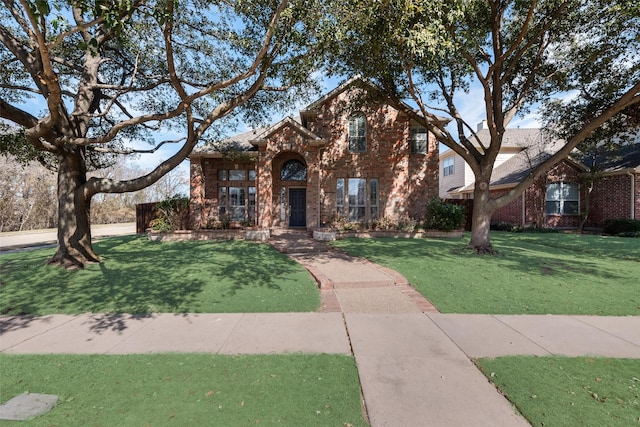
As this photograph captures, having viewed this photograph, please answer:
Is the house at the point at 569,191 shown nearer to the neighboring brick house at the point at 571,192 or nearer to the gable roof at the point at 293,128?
the neighboring brick house at the point at 571,192

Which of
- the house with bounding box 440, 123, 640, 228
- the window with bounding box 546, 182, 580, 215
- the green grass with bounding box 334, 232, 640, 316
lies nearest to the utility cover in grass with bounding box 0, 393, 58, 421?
the green grass with bounding box 334, 232, 640, 316

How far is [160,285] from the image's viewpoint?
5977mm

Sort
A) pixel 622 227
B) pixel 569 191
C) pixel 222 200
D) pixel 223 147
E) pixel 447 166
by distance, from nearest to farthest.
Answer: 1. pixel 223 147
2. pixel 622 227
3. pixel 222 200
4. pixel 569 191
5. pixel 447 166

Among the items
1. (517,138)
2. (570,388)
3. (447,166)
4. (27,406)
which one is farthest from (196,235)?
(517,138)

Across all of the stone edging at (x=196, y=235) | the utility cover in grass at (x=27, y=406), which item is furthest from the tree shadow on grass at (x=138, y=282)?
the stone edging at (x=196, y=235)

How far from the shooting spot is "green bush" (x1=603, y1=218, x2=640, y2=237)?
49.7 ft

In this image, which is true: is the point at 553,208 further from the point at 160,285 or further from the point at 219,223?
the point at 160,285

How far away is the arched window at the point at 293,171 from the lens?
15.3m

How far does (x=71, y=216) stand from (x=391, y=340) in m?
9.00

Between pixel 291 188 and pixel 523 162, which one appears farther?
pixel 523 162

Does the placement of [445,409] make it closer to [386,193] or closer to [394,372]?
[394,372]

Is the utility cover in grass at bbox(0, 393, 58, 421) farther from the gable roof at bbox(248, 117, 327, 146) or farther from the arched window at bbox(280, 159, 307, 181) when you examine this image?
the arched window at bbox(280, 159, 307, 181)

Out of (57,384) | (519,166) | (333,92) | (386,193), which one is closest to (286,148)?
(333,92)

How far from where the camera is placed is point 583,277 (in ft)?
21.3
